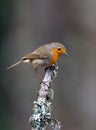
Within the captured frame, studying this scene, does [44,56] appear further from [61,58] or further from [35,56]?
[61,58]

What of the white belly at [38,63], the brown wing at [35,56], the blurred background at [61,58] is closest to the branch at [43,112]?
the white belly at [38,63]

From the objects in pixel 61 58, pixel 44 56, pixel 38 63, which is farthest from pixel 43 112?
pixel 61 58

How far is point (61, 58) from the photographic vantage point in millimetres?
11328

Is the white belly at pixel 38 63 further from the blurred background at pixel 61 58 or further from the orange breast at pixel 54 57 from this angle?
the blurred background at pixel 61 58

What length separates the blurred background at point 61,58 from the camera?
36.2 ft

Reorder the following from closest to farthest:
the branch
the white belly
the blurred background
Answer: the branch, the white belly, the blurred background

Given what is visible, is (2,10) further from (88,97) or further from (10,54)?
(88,97)

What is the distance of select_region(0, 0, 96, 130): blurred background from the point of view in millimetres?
11031

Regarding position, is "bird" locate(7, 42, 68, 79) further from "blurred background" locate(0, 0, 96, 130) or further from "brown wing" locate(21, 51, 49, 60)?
"blurred background" locate(0, 0, 96, 130)

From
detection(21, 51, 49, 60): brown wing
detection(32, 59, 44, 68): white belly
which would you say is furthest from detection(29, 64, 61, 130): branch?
detection(21, 51, 49, 60): brown wing

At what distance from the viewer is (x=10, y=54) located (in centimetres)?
1176

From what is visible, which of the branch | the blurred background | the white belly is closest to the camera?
the branch

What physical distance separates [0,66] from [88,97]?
5.51 ft

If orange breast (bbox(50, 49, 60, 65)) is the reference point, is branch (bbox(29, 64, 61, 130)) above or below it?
below
